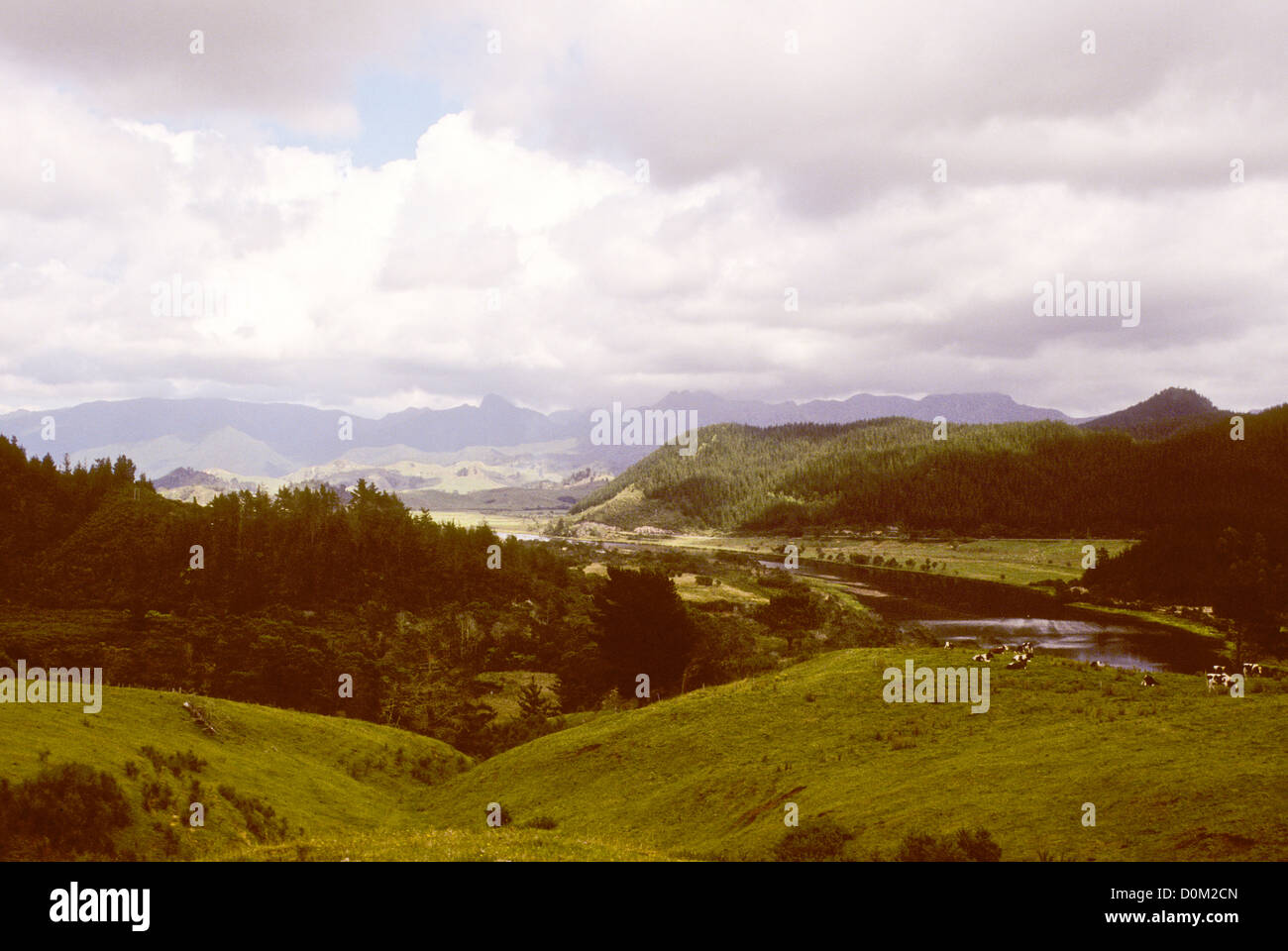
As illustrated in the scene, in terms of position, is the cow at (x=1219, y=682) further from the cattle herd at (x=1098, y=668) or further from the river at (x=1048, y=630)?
the river at (x=1048, y=630)

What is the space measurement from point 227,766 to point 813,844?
24846 millimetres

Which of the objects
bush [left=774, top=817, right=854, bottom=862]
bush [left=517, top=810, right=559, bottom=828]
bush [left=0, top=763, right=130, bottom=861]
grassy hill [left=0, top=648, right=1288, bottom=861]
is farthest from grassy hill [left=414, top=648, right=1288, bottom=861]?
bush [left=0, top=763, right=130, bottom=861]

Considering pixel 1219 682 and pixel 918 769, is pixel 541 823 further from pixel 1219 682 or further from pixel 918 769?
pixel 1219 682

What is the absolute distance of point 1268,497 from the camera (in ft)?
527

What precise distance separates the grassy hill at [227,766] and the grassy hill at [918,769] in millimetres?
4172

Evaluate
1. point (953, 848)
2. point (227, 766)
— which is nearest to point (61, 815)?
point (227, 766)

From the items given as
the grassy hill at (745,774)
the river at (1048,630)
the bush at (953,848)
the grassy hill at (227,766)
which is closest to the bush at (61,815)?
the grassy hill at (227,766)

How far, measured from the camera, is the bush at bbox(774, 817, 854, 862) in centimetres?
1829

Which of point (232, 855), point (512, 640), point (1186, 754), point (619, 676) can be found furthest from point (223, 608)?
point (1186, 754)

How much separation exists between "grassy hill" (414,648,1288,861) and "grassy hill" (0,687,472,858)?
4.17m
